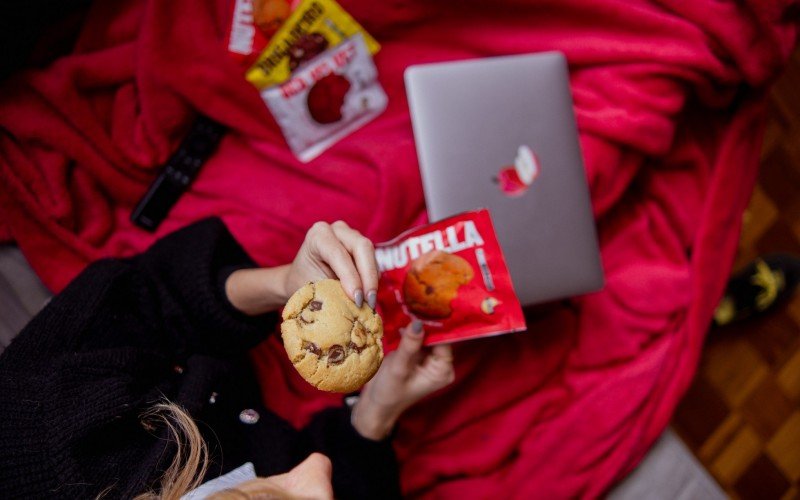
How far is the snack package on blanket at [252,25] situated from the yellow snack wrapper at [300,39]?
0.01 meters

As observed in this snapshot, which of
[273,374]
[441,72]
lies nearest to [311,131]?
[441,72]

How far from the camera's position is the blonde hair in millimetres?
439

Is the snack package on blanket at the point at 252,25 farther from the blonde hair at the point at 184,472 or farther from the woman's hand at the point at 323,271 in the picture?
the blonde hair at the point at 184,472

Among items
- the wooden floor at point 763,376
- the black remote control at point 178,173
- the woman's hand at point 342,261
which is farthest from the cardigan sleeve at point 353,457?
the wooden floor at point 763,376

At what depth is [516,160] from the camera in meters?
0.75

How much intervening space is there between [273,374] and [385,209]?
0.31 m

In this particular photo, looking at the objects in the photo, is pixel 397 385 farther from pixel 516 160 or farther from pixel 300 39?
pixel 300 39

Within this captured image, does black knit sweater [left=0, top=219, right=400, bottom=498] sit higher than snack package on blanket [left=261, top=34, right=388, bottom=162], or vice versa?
snack package on blanket [left=261, top=34, right=388, bottom=162]

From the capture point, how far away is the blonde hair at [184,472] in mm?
439

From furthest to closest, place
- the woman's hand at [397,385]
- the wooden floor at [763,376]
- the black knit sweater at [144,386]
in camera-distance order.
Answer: the wooden floor at [763,376]
the woman's hand at [397,385]
the black knit sweater at [144,386]

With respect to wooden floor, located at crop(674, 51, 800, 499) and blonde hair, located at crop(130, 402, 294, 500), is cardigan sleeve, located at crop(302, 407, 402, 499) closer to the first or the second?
blonde hair, located at crop(130, 402, 294, 500)

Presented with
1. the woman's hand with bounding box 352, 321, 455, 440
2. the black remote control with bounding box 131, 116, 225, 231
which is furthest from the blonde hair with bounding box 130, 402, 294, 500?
the black remote control with bounding box 131, 116, 225, 231

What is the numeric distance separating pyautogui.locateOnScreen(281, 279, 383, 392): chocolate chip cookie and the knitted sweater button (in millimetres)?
245

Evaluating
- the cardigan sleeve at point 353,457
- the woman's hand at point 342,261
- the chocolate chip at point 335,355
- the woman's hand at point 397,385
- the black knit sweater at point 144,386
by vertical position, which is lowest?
the cardigan sleeve at point 353,457
